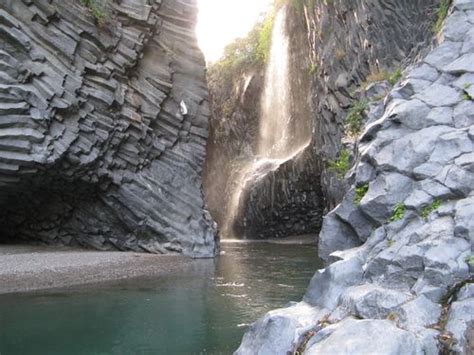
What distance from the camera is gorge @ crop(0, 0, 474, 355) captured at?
22.1 ft

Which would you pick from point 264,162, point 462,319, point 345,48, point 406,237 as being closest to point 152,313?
point 406,237

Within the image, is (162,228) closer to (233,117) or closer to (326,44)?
(326,44)

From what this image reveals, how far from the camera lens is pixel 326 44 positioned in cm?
2777

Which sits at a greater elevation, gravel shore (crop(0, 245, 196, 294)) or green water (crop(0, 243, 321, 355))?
gravel shore (crop(0, 245, 196, 294))

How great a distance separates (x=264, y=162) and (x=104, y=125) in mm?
14579

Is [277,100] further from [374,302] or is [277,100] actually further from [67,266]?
[374,302]

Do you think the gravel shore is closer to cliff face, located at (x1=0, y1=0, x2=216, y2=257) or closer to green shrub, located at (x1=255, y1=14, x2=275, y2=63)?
cliff face, located at (x1=0, y1=0, x2=216, y2=257)

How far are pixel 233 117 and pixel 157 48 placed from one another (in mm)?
14147

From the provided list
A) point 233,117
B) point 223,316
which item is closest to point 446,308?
point 223,316

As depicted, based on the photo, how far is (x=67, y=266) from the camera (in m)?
18.2

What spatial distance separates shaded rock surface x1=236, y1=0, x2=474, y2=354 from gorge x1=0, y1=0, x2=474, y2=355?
0.09 ft

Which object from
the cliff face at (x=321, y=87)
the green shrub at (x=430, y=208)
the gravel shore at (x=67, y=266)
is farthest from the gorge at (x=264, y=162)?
the gravel shore at (x=67, y=266)

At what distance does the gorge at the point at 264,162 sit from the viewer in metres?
6.74

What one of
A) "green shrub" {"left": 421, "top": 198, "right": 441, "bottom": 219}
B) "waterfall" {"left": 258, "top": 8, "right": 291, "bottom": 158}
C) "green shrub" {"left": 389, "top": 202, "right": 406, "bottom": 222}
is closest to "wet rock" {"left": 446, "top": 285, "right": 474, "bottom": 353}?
"green shrub" {"left": 421, "top": 198, "right": 441, "bottom": 219}
